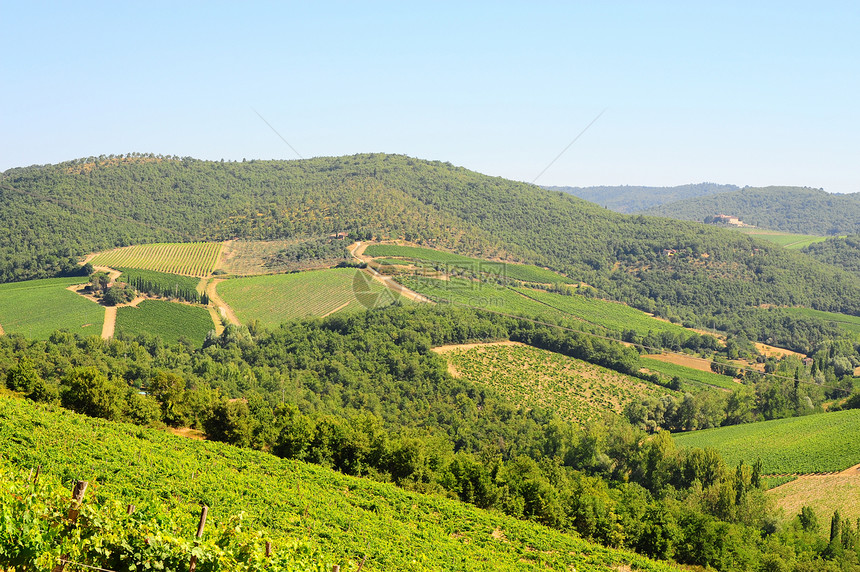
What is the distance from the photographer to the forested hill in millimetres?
119825

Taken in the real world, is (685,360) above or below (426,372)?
below

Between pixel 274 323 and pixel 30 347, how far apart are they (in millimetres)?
28766

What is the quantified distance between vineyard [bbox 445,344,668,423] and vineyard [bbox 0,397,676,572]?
108 feet

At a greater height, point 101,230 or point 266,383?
point 101,230

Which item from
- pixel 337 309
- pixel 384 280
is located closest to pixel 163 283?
pixel 337 309

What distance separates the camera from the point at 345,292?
88.1m

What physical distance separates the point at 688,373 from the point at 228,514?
73143 mm

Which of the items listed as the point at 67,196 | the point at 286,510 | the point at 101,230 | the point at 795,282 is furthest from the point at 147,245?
the point at 795,282

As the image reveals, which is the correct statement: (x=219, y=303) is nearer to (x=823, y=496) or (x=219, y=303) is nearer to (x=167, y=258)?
(x=167, y=258)

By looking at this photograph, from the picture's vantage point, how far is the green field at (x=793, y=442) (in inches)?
1949

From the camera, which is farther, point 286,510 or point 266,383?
point 266,383

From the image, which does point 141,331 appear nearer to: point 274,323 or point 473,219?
point 274,323

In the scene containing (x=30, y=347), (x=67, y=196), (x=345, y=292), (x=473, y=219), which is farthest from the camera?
(x=473, y=219)

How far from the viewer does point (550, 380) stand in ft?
227
